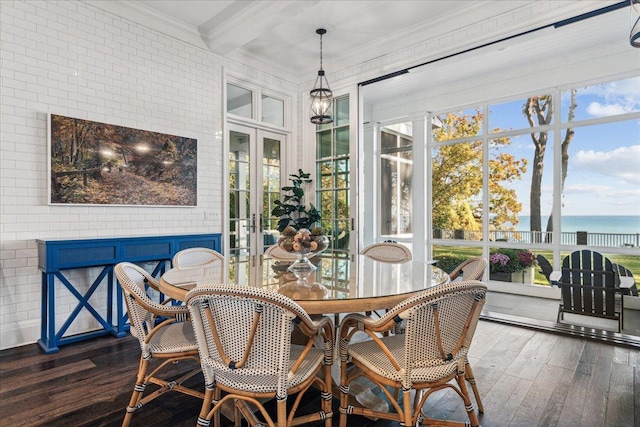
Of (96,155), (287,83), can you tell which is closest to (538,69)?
(287,83)

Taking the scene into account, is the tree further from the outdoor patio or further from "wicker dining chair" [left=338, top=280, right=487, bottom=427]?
"wicker dining chair" [left=338, top=280, right=487, bottom=427]

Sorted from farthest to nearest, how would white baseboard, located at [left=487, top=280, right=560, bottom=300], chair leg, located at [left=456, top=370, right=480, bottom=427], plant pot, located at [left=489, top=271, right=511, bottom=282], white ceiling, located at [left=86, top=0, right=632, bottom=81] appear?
1. plant pot, located at [left=489, top=271, right=511, bottom=282]
2. white baseboard, located at [left=487, top=280, right=560, bottom=300]
3. white ceiling, located at [left=86, top=0, right=632, bottom=81]
4. chair leg, located at [left=456, top=370, right=480, bottom=427]

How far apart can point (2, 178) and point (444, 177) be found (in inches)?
235

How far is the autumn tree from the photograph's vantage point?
586 centimetres

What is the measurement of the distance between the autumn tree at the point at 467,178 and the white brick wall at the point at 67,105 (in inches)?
165

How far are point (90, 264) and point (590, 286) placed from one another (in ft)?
15.9

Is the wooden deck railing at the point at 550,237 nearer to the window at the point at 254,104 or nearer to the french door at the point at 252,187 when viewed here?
the french door at the point at 252,187

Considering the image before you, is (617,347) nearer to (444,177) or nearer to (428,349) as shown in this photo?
(428,349)

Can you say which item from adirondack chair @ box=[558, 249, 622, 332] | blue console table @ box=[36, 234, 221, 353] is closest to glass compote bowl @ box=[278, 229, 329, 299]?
blue console table @ box=[36, 234, 221, 353]

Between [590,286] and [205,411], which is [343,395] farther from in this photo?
[590,286]

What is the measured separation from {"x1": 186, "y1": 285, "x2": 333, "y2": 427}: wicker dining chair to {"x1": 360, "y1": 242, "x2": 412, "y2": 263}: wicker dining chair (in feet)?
6.01

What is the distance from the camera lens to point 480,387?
2.42m

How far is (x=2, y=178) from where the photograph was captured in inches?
121

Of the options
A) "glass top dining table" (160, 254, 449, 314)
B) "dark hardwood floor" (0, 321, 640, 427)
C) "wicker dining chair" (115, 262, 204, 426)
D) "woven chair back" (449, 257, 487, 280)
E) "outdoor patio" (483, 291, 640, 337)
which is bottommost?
"outdoor patio" (483, 291, 640, 337)
